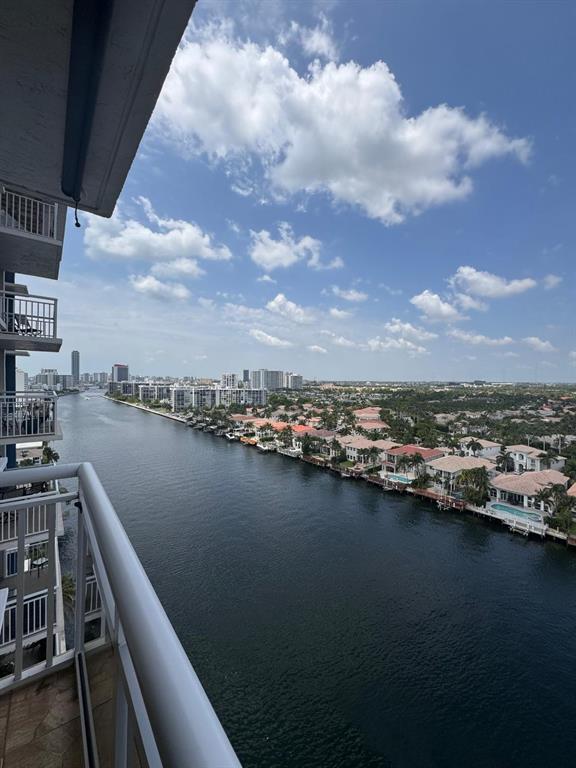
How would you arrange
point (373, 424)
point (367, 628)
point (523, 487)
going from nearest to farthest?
1. point (367, 628)
2. point (523, 487)
3. point (373, 424)

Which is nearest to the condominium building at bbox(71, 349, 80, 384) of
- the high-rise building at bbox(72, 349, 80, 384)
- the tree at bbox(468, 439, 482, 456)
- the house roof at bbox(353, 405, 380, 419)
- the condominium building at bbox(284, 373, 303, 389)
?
the high-rise building at bbox(72, 349, 80, 384)

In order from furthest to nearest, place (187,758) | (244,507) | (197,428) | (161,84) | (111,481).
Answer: (197,428), (111,481), (244,507), (161,84), (187,758)

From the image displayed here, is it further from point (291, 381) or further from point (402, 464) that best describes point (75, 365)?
point (402, 464)

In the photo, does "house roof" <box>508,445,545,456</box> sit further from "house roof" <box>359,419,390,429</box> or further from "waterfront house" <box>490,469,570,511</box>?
"house roof" <box>359,419,390,429</box>

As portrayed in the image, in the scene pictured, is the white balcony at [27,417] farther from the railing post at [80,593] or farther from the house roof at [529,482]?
the house roof at [529,482]

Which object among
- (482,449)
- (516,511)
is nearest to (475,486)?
(516,511)

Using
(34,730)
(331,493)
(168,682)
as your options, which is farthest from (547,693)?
(331,493)

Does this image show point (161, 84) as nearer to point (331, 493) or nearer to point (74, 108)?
point (74, 108)
